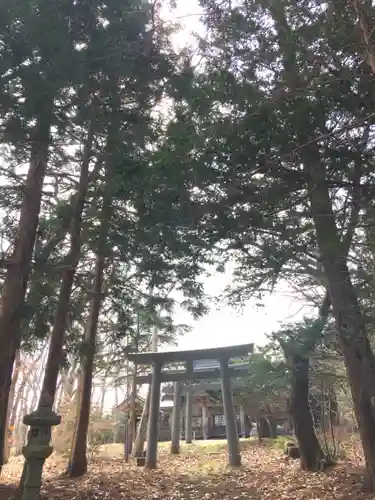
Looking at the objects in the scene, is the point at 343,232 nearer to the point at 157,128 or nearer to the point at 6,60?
the point at 157,128

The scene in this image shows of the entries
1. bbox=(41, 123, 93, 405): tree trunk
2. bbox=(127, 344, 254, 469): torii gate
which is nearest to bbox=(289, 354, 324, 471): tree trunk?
bbox=(127, 344, 254, 469): torii gate

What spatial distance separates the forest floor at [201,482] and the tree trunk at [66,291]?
1609 millimetres

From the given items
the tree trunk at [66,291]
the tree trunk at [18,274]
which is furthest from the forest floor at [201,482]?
→ the tree trunk at [18,274]

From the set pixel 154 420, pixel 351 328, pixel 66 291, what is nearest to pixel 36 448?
pixel 66 291

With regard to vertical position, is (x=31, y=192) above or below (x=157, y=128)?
below

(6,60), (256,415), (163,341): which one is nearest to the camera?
(6,60)

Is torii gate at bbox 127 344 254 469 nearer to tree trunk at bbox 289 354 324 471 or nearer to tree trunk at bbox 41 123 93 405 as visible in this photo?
tree trunk at bbox 289 354 324 471

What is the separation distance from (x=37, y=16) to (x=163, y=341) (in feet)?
43.0

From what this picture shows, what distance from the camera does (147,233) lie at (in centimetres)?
535

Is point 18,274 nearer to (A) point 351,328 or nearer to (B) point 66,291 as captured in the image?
(B) point 66,291

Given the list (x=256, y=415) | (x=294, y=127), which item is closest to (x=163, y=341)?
(x=256, y=415)

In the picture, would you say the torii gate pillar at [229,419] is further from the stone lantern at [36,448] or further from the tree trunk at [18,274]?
the stone lantern at [36,448]

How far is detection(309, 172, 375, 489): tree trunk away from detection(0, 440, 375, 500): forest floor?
0.80 metres

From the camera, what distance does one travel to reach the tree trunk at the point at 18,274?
499 cm
